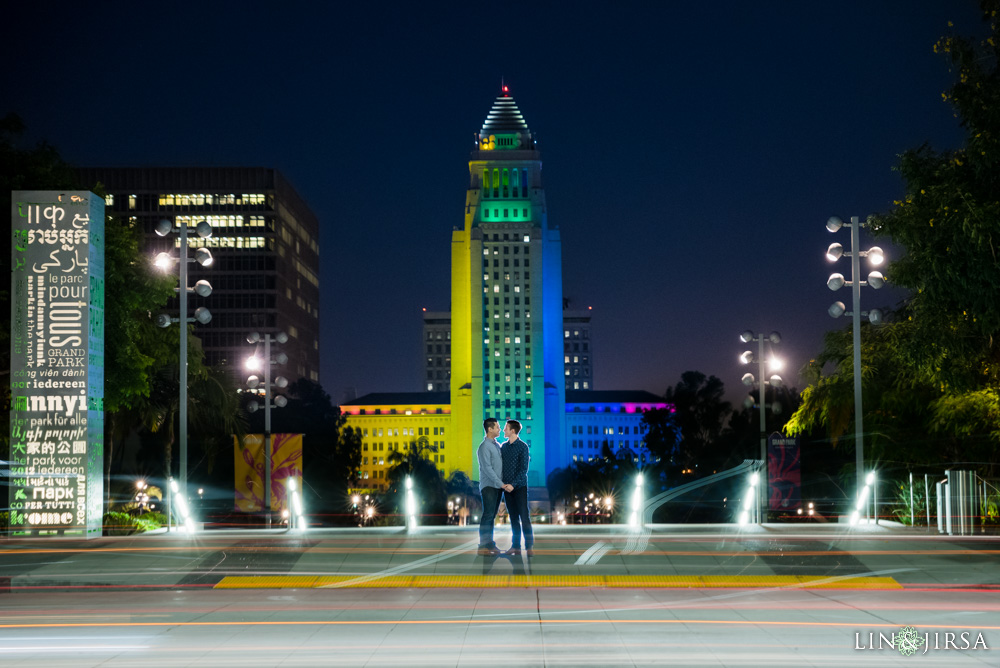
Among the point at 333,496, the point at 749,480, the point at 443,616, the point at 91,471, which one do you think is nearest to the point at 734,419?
the point at 333,496

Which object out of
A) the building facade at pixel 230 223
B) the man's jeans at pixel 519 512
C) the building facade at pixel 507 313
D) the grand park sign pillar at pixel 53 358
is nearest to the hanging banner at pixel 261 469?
the grand park sign pillar at pixel 53 358

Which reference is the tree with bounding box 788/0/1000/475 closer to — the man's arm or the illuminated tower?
the man's arm

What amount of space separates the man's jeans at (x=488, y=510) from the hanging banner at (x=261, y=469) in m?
21.1

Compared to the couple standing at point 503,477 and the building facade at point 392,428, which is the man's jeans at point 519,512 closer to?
the couple standing at point 503,477

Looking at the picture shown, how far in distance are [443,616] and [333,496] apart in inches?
2846

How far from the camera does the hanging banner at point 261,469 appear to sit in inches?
1348

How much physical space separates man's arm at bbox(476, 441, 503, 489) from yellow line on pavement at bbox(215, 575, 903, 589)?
1.29 meters

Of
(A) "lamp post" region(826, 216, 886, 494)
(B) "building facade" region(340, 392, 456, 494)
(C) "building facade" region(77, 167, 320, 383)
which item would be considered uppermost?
(C) "building facade" region(77, 167, 320, 383)

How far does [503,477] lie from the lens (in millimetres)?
13445

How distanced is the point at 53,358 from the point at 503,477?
1155cm

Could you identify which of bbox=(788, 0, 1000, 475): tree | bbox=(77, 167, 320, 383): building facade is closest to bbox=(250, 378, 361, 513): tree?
bbox=(77, 167, 320, 383): building facade

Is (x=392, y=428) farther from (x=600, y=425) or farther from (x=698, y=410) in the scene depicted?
(x=698, y=410)

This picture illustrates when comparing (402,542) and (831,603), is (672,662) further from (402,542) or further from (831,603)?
(402,542)

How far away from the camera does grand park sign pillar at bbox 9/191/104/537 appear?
2044 cm
